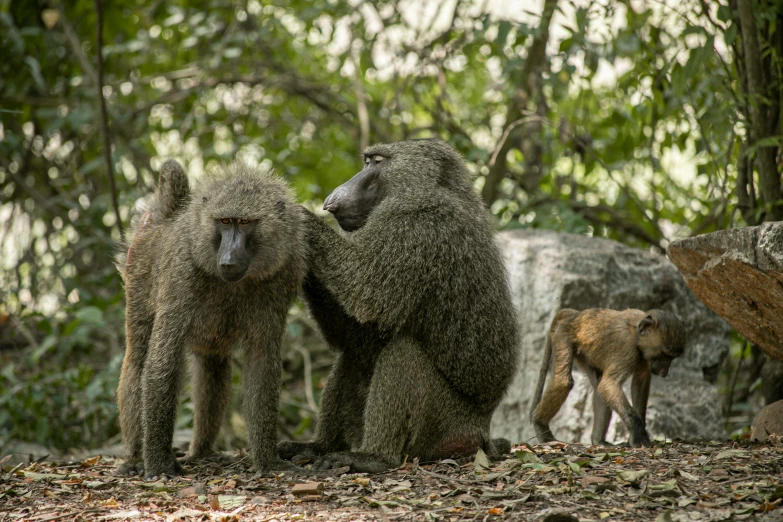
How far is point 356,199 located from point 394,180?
233mm

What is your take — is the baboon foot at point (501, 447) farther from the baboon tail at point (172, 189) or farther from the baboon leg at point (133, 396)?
the baboon tail at point (172, 189)

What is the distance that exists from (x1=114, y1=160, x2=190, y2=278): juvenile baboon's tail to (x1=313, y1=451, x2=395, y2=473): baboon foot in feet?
5.12

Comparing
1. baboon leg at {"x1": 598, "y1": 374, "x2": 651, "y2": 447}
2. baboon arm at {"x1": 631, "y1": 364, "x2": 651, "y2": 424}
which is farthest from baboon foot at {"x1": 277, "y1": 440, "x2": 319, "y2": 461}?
baboon arm at {"x1": 631, "y1": 364, "x2": 651, "y2": 424}

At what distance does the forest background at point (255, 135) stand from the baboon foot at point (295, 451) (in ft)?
6.77

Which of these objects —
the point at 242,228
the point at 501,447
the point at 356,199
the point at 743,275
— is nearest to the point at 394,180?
the point at 356,199

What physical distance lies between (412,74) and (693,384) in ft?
13.2

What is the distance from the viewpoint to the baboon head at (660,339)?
482 cm

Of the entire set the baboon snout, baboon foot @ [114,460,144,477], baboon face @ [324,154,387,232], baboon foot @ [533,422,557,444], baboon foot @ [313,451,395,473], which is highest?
baboon face @ [324,154,387,232]

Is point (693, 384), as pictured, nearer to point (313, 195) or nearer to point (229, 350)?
point (229, 350)

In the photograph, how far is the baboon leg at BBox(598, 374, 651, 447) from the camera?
4.64m

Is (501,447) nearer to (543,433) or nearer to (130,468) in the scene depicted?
(543,433)

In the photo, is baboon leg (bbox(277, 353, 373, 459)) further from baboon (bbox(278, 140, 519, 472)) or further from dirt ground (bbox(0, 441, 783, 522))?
dirt ground (bbox(0, 441, 783, 522))

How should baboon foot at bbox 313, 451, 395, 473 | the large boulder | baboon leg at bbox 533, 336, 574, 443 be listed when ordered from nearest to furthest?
baboon foot at bbox 313, 451, 395, 473, baboon leg at bbox 533, 336, 574, 443, the large boulder

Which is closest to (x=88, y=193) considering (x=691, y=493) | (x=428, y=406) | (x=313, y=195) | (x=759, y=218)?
(x=313, y=195)
